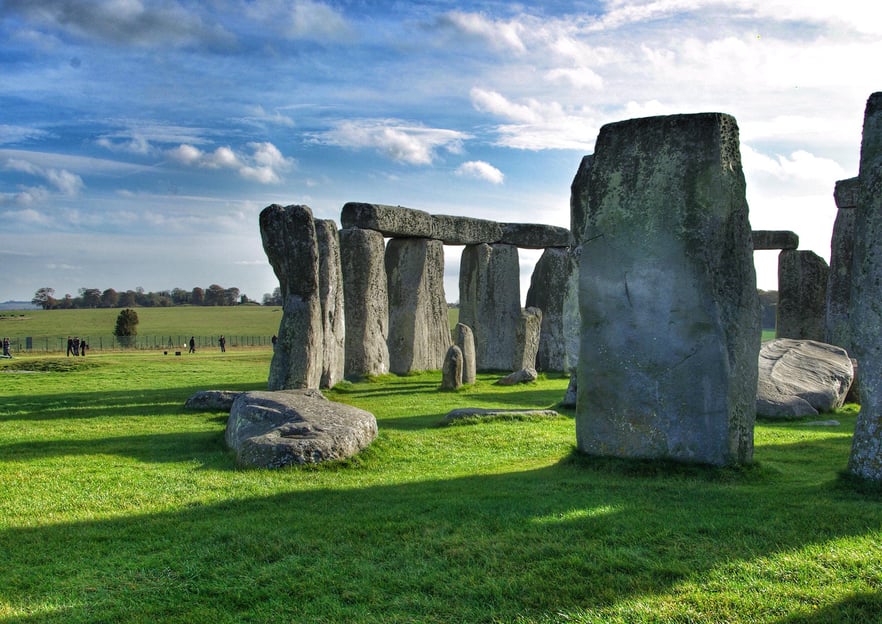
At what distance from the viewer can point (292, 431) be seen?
364 inches

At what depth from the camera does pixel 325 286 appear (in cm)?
1619

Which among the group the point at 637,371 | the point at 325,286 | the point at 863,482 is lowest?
the point at 863,482

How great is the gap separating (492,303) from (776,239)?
9.86m

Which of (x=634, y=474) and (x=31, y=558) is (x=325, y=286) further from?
(x=31, y=558)

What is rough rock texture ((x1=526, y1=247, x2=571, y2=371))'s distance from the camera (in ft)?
76.4

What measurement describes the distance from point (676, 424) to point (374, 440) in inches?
148

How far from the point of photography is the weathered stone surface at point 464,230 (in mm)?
22656

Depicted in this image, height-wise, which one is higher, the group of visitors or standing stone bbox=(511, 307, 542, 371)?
standing stone bbox=(511, 307, 542, 371)

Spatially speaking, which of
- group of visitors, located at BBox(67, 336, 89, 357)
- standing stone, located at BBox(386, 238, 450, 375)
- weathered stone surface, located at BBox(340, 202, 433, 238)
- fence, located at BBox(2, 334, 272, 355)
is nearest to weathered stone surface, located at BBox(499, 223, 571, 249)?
standing stone, located at BBox(386, 238, 450, 375)

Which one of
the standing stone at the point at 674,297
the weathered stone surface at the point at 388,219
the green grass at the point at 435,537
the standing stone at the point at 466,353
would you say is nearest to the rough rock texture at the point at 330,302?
the weathered stone surface at the point at 388,219

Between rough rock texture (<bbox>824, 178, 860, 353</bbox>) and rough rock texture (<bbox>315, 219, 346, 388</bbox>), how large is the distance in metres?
12.6

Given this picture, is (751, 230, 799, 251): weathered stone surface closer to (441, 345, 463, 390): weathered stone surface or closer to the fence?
(441, 345, 463, 390): weathered stone surface

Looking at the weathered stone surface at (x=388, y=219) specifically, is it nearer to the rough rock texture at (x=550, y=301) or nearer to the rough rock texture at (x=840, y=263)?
the rough rock texture at (x=550, y=301)

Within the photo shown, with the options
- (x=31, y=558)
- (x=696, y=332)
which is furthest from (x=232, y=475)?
(x=696, y=332)
